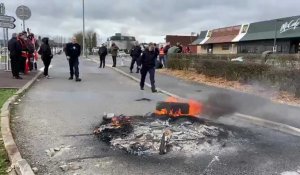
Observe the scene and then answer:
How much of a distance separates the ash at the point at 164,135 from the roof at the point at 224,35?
53.1m

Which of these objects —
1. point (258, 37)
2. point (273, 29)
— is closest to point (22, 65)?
point (273, 29)

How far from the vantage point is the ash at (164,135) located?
21.5 ft

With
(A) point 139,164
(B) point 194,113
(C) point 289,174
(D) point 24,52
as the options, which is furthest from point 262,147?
(D) point 24,52

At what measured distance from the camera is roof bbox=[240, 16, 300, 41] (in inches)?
1754

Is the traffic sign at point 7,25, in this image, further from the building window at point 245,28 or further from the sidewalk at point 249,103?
the building window at point 245,28

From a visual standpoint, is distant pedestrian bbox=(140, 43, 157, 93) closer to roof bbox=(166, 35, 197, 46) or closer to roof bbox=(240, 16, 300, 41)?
roof bbox=(240, 16, 300, 41)

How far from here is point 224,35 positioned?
6350 cm

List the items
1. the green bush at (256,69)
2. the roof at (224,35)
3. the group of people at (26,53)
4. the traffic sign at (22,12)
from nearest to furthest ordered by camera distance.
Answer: the green bush at (256,69)
the group of people at (26,53)
the traffic sign at (22,12)
the roof at (224,35)

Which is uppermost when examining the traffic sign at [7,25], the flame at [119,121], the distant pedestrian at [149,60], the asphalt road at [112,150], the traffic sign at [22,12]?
the traffic sign at [22,12]

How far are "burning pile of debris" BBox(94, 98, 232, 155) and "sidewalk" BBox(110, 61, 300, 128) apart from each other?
1.89 meters

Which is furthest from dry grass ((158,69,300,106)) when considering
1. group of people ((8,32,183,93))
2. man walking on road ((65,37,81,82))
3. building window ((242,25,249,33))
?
building window ((242,25,249,33))

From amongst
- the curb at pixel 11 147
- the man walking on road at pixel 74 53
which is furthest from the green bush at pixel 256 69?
the curb at pixel 11 147

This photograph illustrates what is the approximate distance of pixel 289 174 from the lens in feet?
18.1

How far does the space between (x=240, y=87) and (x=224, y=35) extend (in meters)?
49.7
